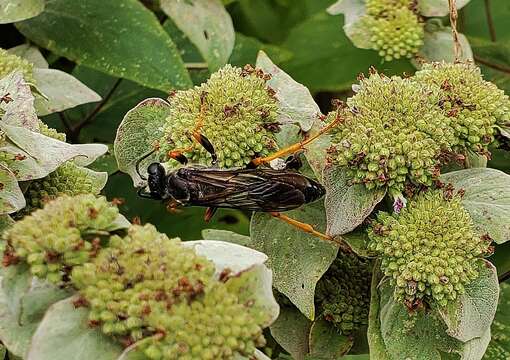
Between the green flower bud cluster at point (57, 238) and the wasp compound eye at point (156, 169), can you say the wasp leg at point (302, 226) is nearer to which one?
the wasp compound eye at point (156, 169)

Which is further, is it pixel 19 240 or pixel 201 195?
pixel 201 195

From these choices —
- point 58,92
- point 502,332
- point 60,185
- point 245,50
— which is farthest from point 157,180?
point 245,50

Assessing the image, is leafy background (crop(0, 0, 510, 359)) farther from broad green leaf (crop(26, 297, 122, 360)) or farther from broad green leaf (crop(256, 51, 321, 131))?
broad green leaf (crop(26, 297, 122, 360))

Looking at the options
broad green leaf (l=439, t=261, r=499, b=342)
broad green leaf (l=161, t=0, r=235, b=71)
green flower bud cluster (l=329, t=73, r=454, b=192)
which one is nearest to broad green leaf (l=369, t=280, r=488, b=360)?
broad green leaf (l=439, t=261, r=499, b=342)

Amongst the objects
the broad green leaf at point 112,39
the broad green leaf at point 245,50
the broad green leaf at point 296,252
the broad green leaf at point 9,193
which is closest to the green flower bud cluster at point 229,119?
the broad green leaf at point 296,252

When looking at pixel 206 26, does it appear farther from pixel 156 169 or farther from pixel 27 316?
pixel 27 316

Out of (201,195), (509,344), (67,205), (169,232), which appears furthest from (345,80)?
(67,205)

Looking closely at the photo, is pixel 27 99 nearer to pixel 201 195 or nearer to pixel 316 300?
pixel 201 195

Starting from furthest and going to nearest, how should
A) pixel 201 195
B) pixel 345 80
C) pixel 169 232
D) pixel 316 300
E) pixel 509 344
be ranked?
pixel 345 80
pixel 169 232
pixel 509 344
pixel 316 300
pixel 201 195
